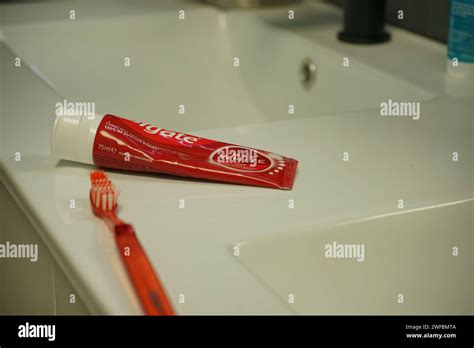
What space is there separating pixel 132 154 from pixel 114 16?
0.57m

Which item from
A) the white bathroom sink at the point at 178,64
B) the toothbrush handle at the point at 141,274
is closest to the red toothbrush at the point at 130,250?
the toothbrush handle at the point at 141,274

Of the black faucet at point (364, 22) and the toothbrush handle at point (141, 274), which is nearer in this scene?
the toothbrush handle at point (141, 274)

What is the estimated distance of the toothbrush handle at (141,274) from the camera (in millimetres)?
507

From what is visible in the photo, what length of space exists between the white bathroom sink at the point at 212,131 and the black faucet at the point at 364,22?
0.07 feet

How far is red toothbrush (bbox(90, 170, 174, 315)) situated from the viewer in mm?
510

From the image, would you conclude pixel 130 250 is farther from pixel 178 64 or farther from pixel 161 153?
pixel 178 64

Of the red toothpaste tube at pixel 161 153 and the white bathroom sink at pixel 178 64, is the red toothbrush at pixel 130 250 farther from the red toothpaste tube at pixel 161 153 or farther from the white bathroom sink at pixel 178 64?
the white bathroom sink at pixel 178 64

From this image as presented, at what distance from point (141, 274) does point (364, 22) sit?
66 cm

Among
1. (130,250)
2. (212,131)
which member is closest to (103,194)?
(130,250)

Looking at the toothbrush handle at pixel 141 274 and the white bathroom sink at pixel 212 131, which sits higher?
the white bathroom sink at pixel 212 131

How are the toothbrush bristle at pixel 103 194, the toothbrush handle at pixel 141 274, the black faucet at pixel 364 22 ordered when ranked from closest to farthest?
the toothbrush handle at pixel 141 274 < the toothbrush bristle at pixel 103 194 < the black faucet at pixel 364 22

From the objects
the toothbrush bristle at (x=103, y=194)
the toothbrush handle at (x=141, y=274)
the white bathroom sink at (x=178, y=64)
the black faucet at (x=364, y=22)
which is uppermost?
the black faucet at (x=364, y=22)
